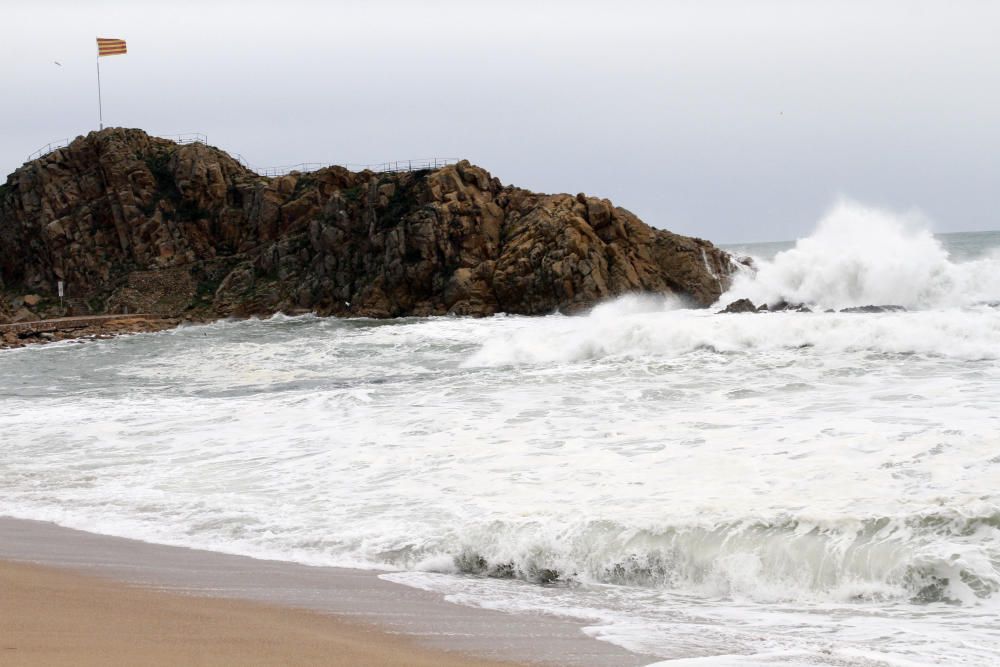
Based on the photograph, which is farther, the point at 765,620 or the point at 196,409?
the point at 196,409

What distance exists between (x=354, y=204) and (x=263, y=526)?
3436 centimetres

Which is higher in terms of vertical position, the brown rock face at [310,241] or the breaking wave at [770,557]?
the brown rock face at [310,241]

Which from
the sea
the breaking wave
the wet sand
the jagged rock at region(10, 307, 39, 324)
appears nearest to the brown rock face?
the jagged rock at region(10, 307, 39, 324)

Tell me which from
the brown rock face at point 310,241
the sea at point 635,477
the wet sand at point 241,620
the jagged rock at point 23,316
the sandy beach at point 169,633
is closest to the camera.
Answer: the sandy beach at point 169,633

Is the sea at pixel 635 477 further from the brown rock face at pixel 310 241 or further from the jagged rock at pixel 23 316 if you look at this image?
the jagged rock at pixel 23 316

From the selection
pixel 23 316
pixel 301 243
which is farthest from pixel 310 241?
pixel 23 316

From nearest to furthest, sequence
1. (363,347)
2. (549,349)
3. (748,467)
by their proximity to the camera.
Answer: (748,467) → (549,349) → (363,347)

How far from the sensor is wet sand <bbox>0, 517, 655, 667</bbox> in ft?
12.9

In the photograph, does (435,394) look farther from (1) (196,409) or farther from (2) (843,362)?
(2) (843,362)

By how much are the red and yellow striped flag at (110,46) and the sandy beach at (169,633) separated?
46.7 m

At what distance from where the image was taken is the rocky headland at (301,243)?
113 ft

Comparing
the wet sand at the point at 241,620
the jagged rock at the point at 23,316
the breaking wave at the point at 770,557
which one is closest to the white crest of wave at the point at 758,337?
the breaking wave at the point at 770,557

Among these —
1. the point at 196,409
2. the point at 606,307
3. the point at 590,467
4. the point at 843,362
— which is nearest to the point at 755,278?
the point at 606,307

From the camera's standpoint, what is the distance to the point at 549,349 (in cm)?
1869
